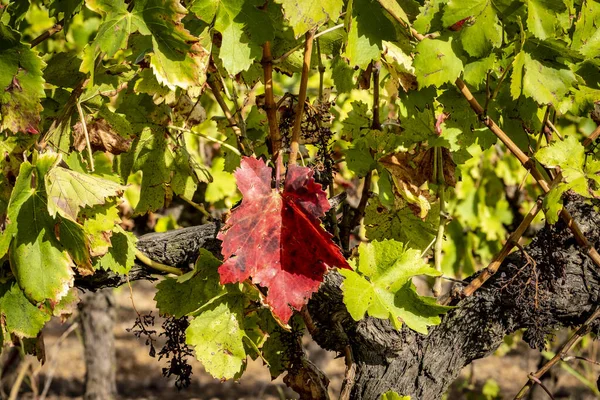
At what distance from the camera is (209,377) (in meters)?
7.04

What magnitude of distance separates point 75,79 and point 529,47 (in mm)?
1027

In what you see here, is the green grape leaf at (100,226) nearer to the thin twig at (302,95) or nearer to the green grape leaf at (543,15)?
the thin twig at (302,95)

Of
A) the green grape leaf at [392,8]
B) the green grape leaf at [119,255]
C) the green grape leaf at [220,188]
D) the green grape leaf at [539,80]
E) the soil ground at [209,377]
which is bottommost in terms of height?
the soil ground at [209,377]

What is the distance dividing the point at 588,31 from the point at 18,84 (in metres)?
1.15

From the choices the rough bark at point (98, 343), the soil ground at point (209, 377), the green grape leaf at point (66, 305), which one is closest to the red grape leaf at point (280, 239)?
the green grape leaf at point (66, 305)

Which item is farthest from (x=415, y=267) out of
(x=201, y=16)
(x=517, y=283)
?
(x=201, y=16)

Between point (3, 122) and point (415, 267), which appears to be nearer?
point (3, 122)

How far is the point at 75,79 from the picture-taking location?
1.76 m

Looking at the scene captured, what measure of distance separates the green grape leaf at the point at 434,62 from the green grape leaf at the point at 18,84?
0.72 meters

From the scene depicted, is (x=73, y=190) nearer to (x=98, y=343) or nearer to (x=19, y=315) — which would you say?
(x=19, y=315)

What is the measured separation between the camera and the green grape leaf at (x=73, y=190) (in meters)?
1.38

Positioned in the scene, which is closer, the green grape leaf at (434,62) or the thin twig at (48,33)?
the green grape leaf at (434,62)

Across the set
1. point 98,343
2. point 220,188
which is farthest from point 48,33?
point 98,343

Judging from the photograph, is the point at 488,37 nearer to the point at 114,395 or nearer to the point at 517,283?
the point at 517,283
